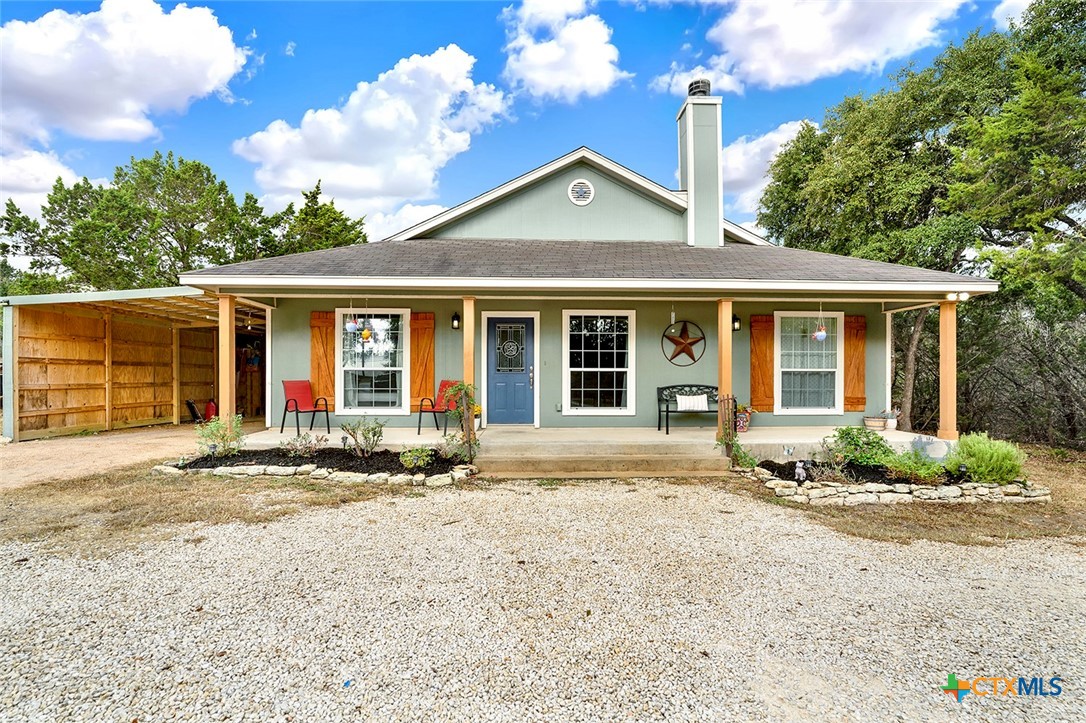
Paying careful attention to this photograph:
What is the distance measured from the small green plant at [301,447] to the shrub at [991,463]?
794 centimetres

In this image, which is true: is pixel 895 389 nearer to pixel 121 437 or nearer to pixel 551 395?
pixel 551 395

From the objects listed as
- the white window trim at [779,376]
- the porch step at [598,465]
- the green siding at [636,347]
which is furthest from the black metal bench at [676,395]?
the porch step at [598,465]

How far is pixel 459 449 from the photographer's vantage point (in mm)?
6445

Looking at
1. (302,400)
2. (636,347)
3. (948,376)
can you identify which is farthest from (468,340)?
(948,376)

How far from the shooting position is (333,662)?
2.30m

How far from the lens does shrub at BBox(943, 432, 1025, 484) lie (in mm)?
5523

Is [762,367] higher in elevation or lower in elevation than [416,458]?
higher

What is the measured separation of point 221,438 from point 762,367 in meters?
8.20

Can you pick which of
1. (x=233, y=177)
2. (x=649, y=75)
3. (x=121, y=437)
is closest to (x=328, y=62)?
(x=233, y=177)

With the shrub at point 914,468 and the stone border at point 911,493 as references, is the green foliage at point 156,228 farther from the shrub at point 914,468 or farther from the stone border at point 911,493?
the shrub at point 914,468

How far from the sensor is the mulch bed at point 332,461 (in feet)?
19.8

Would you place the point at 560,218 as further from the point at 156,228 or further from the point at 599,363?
the point at 156,228

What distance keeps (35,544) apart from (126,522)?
58 centimetres

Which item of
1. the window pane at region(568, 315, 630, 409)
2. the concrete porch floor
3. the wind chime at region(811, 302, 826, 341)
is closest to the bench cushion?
the concrete porch floor
